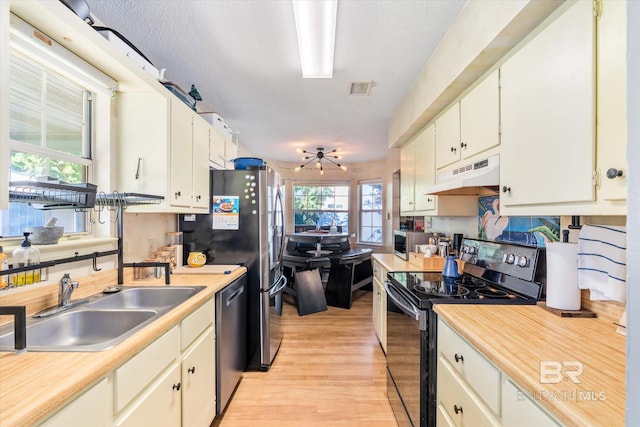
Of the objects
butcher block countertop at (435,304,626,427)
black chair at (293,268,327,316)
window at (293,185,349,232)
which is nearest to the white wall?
butcher block countertop at (435,304,626,427)

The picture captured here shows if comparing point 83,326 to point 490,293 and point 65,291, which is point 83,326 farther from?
point 490,293

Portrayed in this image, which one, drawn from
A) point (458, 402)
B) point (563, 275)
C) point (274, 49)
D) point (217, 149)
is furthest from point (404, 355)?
point (217, 149)

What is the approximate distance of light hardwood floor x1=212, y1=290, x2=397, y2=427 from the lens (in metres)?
1.97

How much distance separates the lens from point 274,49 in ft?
6.75

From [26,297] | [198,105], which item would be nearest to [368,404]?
[26,297]

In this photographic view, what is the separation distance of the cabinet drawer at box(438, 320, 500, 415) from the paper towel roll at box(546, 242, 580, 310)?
0.51m

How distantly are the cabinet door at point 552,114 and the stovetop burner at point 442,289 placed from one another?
0.54m

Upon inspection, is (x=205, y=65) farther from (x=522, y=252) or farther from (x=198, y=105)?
(x=522, y=252)

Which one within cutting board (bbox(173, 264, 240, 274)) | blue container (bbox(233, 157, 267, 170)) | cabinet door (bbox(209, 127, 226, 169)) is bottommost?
cutting board (bbox(173, 264, 240, 274))

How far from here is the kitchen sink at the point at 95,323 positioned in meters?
1.11

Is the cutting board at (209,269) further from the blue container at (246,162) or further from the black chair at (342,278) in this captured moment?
the black chair at (342,278)

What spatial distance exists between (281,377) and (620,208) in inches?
95.6

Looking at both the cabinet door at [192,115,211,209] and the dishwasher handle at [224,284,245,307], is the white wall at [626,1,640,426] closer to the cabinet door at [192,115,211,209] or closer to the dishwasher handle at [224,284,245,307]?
the dishwasher handle at [224,284,245,307]

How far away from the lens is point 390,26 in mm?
1800
